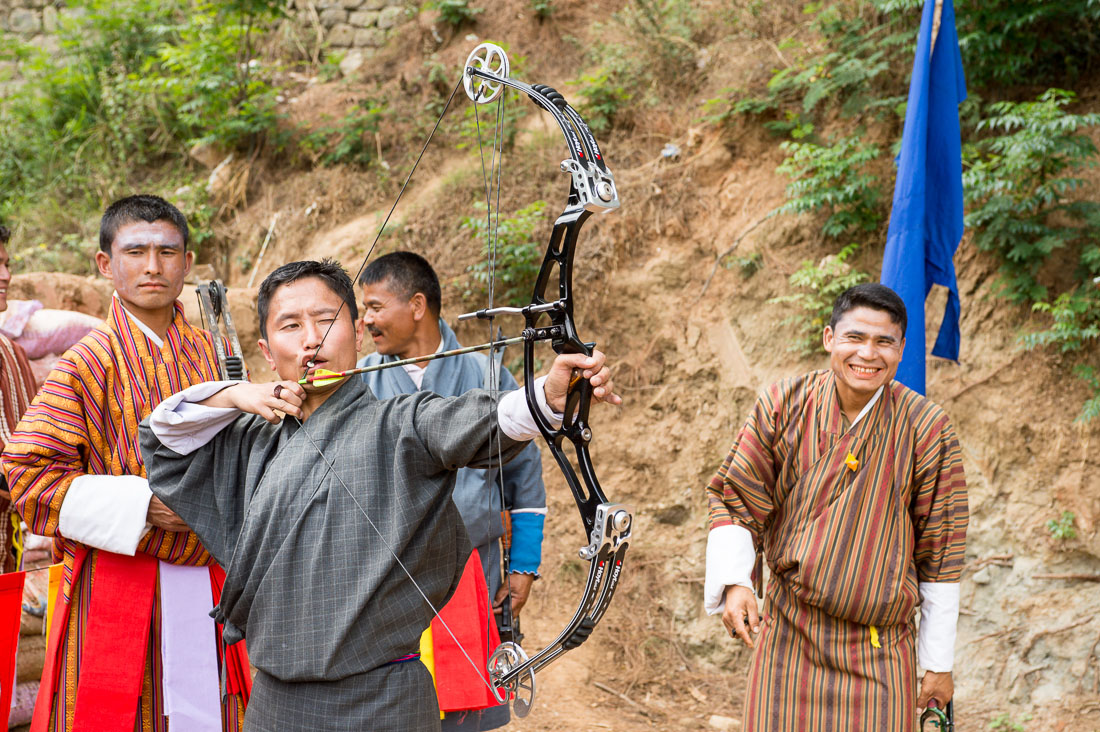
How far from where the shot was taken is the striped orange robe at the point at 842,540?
2604 millimetres

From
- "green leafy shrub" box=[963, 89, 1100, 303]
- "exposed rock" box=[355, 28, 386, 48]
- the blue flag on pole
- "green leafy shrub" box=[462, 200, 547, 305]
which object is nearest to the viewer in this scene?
the blue flag on pole

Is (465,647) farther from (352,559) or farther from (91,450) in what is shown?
(91,450)

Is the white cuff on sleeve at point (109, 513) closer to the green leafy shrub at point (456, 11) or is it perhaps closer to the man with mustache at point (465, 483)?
the man with mustache at point (465, 483)

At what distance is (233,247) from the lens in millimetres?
8117

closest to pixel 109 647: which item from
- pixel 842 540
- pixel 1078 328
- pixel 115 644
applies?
pixel 115 644

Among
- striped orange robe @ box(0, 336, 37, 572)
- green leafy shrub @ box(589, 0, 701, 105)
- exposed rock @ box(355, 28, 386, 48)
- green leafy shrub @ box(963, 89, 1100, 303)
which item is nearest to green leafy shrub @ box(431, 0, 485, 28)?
exposed rock @ box(355, 28, 386, 48)

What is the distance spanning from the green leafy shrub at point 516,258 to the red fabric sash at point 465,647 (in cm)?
348

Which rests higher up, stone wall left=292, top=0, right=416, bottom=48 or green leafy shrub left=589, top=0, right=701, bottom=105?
stone wall left=292, top=0, right=416, bottom=48

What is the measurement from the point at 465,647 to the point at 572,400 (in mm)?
1402

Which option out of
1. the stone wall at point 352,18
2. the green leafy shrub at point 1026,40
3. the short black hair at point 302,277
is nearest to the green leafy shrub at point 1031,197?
the green leafy shrub at point 1026,40

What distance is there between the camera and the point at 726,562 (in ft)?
8.73

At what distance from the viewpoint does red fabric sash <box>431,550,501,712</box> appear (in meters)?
2.79

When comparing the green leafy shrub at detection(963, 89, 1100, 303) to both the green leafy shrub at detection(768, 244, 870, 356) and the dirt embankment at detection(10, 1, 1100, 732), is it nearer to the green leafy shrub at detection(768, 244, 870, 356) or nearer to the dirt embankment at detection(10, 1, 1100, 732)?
the dirt embankment at detection(10, 1, 1100, 732)

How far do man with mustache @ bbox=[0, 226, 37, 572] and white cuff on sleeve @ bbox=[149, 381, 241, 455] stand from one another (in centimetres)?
138
